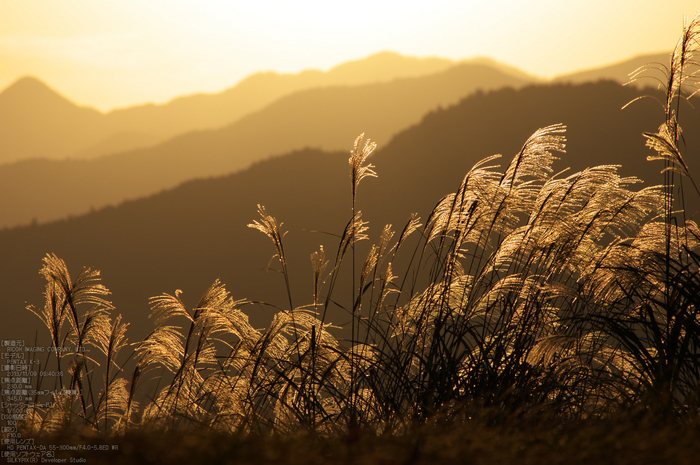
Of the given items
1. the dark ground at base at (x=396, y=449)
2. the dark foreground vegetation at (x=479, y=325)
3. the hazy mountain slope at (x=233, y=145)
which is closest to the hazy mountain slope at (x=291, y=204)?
the hazy mountain slope at (x=233, y=145)

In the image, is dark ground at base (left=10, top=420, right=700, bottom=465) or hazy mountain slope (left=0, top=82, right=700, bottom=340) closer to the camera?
dark ground at base (left=10, top=420, right=700, bottom=465)

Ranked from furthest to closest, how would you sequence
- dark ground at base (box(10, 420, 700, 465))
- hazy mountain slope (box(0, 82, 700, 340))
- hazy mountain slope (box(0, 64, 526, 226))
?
hazy mountain slope (box(0, 64, 526, 226)), hazy mountain slope (box(0, 82, 700, 340)), dark ground at base (box(10, 420, 700, 465))

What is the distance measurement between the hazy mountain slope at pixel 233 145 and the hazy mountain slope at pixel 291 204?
3.58ft

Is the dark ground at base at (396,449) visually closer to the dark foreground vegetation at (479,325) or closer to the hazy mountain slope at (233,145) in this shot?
the dark foreground vegetation at (479,325)

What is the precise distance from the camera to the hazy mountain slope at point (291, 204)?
22.9m

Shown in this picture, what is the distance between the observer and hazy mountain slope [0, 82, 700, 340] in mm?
22875

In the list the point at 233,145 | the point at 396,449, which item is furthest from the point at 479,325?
the point at 233,145

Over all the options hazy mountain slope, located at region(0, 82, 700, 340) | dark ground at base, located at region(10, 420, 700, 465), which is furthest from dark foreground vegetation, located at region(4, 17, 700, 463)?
hazy mountain slope, located at region(0, 82, 700, 340)

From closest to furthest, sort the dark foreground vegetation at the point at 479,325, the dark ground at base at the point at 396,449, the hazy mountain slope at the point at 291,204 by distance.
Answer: the dark ground at base at the point at 396,449 → the dark foreground vegetation at the point at 479,325 → the hazy mountain slope at the point at 291,204

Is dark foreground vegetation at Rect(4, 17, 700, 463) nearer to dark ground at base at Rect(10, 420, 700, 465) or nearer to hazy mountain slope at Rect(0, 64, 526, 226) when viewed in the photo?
dark ground at base at Rect(10, 420, 700, 465)

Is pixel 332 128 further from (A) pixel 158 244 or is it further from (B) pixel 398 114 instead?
(A) pixel 158 244

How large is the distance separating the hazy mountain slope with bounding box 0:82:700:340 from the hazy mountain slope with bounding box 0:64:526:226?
1.09m

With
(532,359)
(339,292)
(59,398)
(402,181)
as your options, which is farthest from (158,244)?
(532,359)

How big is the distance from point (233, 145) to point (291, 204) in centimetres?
760
